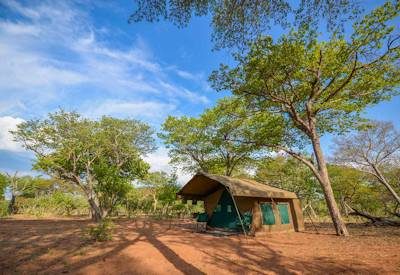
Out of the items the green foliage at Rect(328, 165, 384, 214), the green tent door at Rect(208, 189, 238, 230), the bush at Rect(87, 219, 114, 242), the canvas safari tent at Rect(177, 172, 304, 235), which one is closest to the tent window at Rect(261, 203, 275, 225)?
the canvas safari tent at Rect(177, 172, 304, 235)

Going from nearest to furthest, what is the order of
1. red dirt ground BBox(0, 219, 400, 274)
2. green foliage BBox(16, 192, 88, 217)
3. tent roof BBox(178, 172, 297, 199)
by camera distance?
red dirt ground BBox(0, 219, 400, 274), tent roof BBox(178, 172, 297, 199), green foliage BBox(16, 192, 88, 217)

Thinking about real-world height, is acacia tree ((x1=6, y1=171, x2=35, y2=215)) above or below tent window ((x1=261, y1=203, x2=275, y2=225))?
above

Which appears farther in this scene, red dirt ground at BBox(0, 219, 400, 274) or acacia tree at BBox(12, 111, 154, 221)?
acacia tree at BBox(12, 111, 154, 221)

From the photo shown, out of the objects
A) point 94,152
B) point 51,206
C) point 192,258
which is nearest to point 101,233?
point 192,258

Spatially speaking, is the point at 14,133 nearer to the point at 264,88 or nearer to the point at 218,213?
the point at 218,213

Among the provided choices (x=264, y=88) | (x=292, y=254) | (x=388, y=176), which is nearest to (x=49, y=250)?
(x=292, y=254)

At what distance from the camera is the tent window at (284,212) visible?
15849 mm

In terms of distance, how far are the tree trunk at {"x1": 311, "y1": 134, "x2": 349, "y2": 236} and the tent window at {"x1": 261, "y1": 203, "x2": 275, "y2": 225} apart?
10.2ft

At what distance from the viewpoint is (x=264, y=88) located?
1473cm

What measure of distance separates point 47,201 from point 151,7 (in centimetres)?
3778

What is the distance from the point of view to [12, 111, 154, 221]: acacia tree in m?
24.4

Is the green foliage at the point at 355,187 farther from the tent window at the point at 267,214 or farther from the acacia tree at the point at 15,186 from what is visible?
the acacia tree at the point at 15,186

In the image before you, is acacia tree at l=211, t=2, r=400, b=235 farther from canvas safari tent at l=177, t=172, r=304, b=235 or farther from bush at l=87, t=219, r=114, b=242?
bush at l=87, t=219, r=114, b=242

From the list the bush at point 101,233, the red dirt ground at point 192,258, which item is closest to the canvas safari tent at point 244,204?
the red dirt ground at point 192,258
